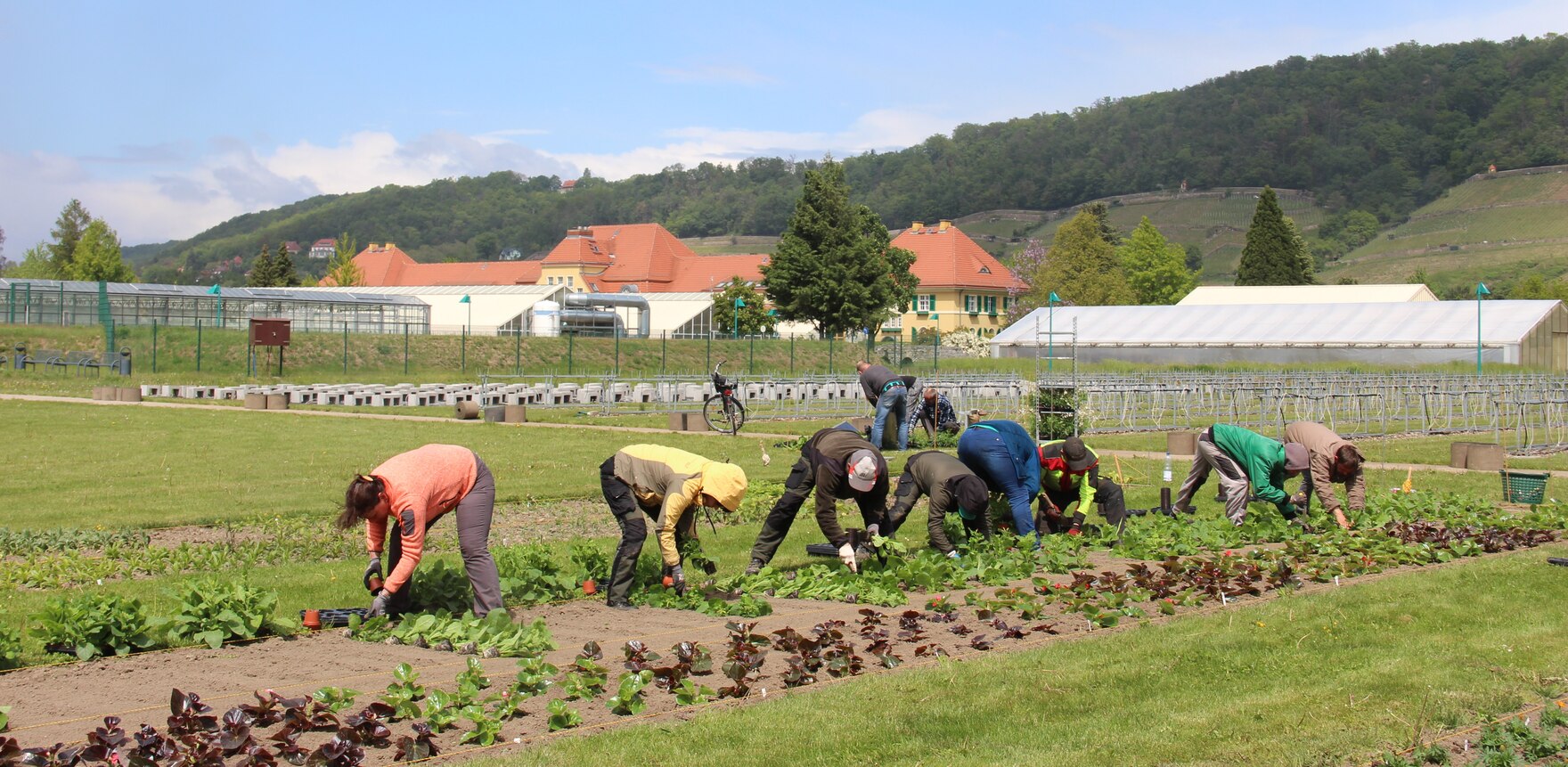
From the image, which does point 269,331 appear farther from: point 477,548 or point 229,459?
point 477,548

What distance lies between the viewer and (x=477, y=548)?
893cm

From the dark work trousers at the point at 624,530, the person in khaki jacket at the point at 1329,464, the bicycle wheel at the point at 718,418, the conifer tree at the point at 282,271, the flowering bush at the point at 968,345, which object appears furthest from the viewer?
the conifer tree at the point at 282,271

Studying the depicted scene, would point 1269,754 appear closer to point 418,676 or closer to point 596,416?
point 418,676

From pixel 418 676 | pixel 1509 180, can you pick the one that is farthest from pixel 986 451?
pixel 1509 180

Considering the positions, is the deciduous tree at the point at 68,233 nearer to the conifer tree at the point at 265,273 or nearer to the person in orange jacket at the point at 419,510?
the conifer tree at the point at 265,273

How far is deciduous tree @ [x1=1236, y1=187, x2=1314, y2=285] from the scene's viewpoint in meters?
93.7

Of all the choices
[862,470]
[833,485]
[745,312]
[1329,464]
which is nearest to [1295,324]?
[745,312]

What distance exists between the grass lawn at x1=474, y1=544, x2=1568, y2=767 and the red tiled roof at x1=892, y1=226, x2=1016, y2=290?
89694mm

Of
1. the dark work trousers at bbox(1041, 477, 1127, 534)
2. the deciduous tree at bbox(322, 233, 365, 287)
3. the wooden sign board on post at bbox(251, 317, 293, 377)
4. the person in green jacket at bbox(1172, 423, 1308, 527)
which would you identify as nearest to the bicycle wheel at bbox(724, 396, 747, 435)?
the dark work trousers at bbox(1041, 477, 1127, 534)

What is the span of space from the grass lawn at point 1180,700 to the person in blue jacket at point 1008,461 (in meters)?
2.96

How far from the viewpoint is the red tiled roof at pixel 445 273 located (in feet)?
374

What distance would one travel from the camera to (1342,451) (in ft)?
44.2

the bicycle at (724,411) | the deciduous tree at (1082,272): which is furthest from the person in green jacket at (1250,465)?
the deciduous tree at (1082,272)

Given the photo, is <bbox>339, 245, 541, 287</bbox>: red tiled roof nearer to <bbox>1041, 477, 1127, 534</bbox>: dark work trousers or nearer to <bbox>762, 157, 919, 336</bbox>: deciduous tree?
<bbox>762, 157, 919, 336</bbox>: deciduous tree
